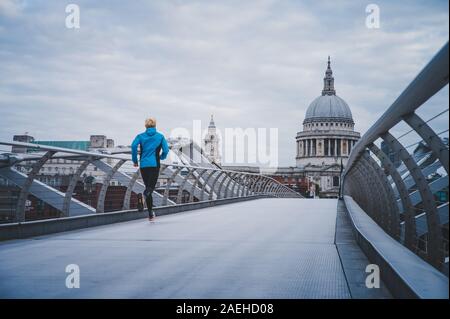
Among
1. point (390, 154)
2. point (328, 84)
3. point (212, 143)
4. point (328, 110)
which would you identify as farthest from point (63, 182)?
point (212, 143)

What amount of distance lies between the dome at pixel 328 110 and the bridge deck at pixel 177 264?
131m

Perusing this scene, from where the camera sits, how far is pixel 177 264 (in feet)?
15.5

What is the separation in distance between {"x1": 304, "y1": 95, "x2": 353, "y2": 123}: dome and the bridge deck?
131m

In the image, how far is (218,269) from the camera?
177 inches

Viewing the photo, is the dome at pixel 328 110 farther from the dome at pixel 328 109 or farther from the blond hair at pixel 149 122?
the blond hair at pixel 149 122

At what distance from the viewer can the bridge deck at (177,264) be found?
362cm

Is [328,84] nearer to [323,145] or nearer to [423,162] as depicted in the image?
[323,145]

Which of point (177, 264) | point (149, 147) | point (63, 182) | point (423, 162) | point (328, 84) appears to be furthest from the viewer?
point (328, 84)

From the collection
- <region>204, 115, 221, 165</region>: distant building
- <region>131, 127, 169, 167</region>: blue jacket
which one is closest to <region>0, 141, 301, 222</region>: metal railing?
<region>131, 127, 169, 167</region>: blue jacket

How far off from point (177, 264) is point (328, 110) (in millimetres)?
135286

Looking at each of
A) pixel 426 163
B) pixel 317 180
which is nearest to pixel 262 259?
pixel 426 163

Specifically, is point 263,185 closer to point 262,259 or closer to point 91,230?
point 91,230

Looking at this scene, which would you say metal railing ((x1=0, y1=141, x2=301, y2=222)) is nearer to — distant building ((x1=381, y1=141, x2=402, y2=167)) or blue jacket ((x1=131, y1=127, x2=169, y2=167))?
blue jacket ((x1=131, y1=127, x2=169, y2=167))
